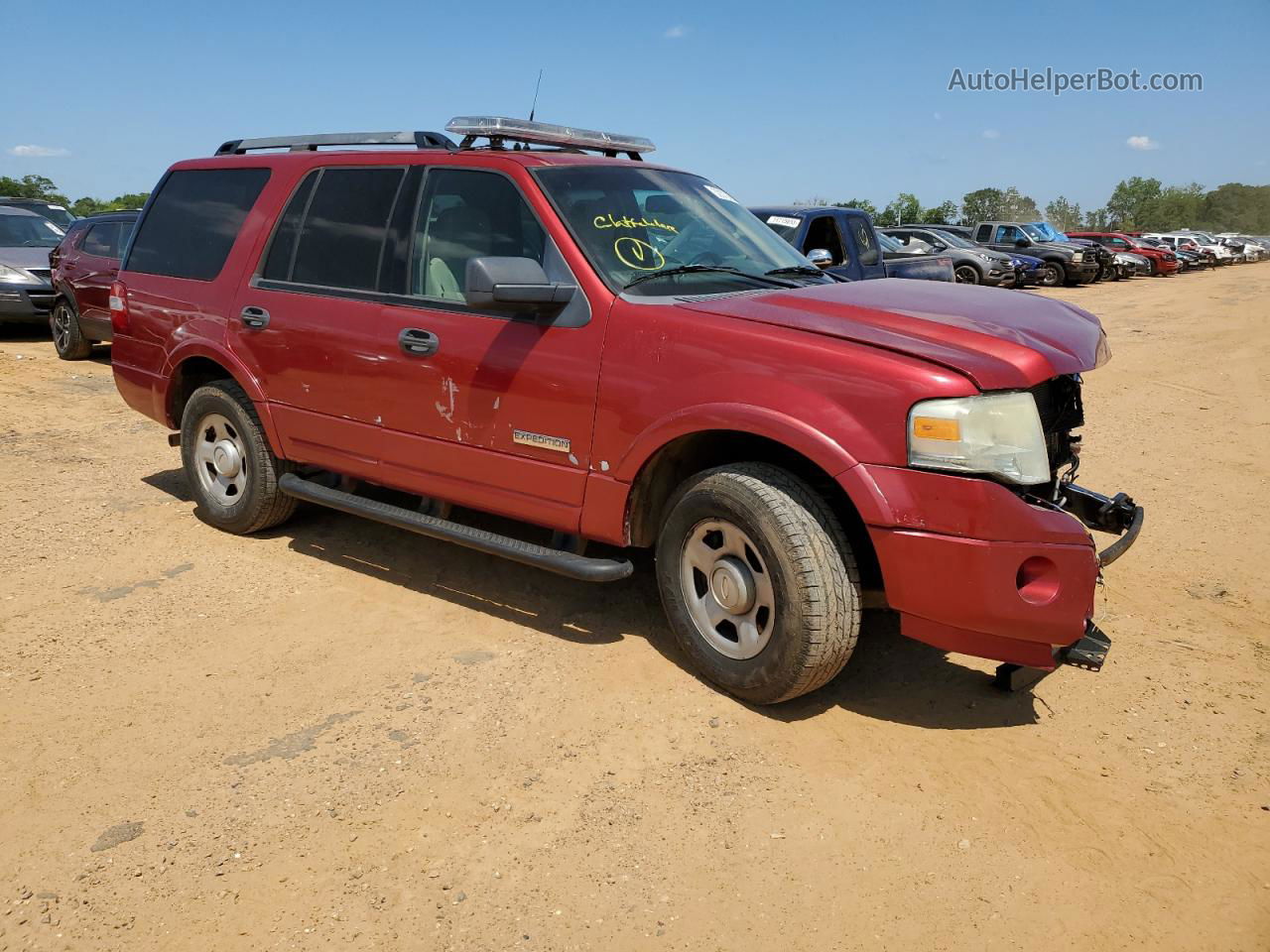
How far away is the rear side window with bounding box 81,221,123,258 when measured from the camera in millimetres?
11552

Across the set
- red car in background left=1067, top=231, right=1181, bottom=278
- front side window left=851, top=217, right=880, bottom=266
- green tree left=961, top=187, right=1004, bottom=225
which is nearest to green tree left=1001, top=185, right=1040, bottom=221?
green tree left=961, top=187, right=1004, bottom=225

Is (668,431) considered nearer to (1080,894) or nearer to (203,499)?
(1080,894)

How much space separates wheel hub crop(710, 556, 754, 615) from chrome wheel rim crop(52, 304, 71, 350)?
1108 cm

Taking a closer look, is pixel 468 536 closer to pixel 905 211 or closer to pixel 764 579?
pixel 764 579

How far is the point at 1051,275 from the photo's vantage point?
27484 mm

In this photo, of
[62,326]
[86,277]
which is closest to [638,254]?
[86,277]

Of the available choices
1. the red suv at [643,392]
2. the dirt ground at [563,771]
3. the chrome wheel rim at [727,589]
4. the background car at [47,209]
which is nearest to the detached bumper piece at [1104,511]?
the red suv at [643,392]

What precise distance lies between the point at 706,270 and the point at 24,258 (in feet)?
40.4

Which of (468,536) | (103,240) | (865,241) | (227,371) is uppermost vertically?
(865,241)

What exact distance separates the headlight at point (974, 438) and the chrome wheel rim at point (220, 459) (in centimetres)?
376

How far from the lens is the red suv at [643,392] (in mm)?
3291

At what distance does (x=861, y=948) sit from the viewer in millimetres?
2617

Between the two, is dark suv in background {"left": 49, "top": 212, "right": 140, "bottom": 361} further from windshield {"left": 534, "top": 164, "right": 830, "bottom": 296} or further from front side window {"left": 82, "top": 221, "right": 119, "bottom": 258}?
windshield {"left": 534, "top": 164, "right": 830, "bottom": 296}

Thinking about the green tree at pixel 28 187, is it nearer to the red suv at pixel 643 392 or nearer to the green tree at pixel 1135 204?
the red suv at pixel 643 392
